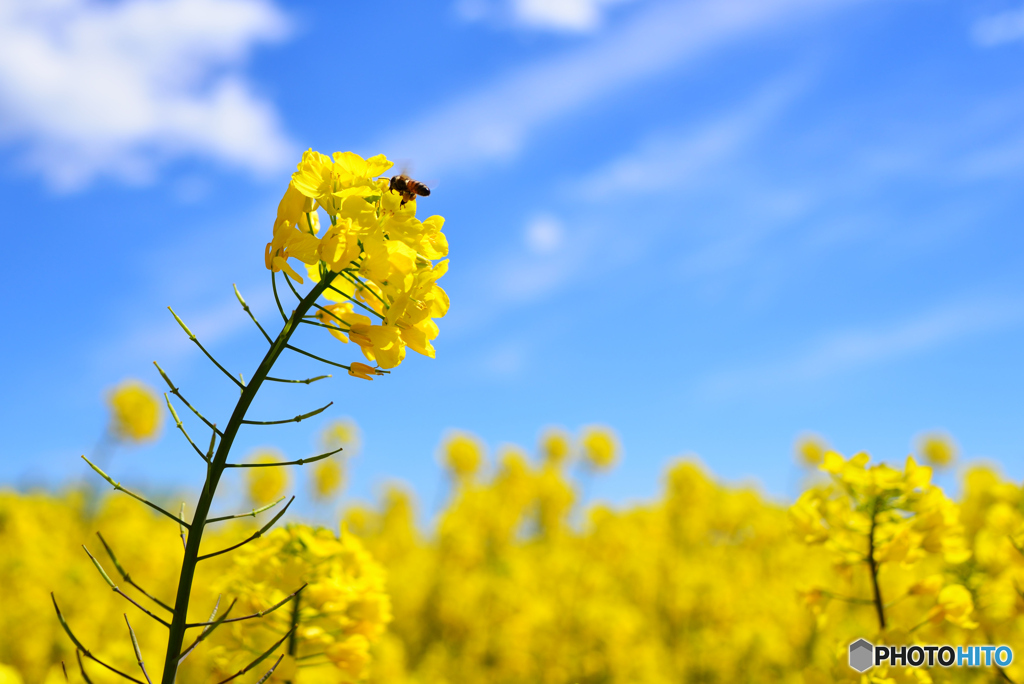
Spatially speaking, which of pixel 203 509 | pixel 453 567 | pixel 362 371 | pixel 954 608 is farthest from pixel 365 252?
pixel 453 567

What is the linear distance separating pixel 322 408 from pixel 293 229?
423 millimetres

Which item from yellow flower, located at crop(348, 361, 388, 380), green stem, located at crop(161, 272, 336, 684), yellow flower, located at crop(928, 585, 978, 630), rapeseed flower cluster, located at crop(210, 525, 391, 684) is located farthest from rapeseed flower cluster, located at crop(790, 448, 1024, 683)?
green stem, located at crop(161, 272, 336, 684)

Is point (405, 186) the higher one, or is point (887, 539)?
point (405, 186)

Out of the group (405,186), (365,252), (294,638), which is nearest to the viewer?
(365,252)

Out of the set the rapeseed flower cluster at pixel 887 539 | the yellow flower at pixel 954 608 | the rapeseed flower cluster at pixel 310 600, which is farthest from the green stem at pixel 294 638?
the yellow flower at pixel 954 608

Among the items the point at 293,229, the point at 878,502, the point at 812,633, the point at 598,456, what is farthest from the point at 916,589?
the point at 598,456

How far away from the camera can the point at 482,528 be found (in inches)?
388

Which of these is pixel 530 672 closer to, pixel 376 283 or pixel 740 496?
pixel 376 283

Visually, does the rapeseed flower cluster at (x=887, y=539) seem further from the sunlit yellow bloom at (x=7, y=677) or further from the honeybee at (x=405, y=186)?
the sunlit yellow bloom at (x=7, y=677)

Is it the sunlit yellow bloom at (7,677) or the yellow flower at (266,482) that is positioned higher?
the yellow flower at (266,482)

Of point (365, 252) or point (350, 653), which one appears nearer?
point (365, 252)

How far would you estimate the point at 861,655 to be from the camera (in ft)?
8.13

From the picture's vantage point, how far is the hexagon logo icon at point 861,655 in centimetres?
243

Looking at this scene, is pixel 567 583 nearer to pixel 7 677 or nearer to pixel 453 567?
pixel 453 567
